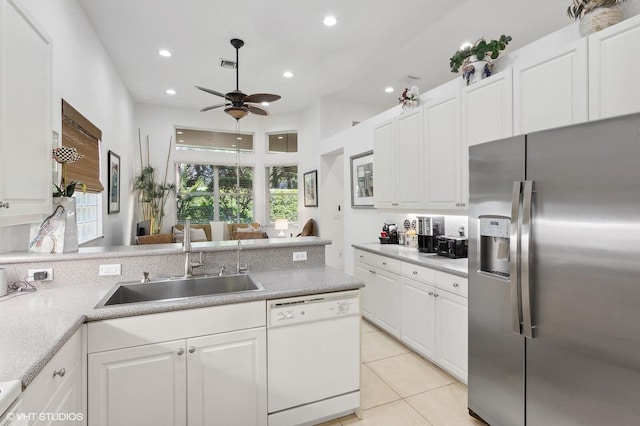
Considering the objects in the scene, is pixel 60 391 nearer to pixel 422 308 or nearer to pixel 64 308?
pixel 64 308

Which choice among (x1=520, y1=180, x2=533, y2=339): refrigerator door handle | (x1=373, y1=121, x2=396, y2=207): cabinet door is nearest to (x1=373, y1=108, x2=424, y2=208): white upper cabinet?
(x1=373, y1=121, x2=396, y2=207): cabinet door

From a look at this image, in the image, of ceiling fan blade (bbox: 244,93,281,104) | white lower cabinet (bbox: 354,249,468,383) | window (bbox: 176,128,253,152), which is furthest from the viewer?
window (bbox: 176,128,253,152)

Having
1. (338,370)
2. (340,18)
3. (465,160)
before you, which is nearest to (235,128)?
(340,18)

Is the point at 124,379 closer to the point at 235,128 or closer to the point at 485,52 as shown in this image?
the point at 485,52

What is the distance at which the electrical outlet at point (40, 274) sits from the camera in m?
1.87

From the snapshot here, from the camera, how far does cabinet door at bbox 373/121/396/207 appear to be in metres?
3.55

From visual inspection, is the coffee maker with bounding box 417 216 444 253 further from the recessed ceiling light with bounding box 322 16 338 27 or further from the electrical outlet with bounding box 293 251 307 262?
the recessed ceiling light with bounding box 322 16 338 27

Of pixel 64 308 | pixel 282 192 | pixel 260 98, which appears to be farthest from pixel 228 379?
pixel 282 192

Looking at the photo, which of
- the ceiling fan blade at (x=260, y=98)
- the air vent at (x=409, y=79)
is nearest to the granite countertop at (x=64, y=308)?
the ceiling fan blade at (x=260, y=98)

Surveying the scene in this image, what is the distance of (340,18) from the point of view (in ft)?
11.6

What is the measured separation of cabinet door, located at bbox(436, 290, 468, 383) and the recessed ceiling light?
3.12 meters

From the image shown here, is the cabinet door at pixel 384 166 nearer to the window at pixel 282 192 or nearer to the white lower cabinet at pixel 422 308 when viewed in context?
the white lower cabinet at pixel 422 308

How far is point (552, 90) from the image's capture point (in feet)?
6.52

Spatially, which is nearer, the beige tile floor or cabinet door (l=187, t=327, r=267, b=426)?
cabinet door (l=187, t=327, r=267, b=426)
